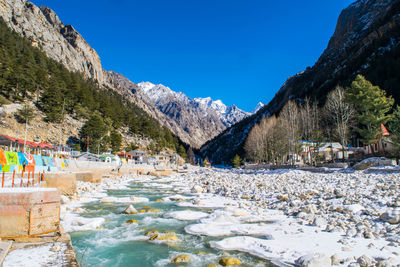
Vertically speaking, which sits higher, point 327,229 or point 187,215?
point 327,229

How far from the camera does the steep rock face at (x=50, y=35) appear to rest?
12231 cm

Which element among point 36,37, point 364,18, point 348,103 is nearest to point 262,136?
point 348,103

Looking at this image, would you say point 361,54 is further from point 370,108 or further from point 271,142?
point 370,108

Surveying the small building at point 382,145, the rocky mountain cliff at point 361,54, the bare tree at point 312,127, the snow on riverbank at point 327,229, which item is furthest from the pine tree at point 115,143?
the rocky mountain cliff at point 361,54

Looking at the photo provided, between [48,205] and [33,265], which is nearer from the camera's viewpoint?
[33,265]

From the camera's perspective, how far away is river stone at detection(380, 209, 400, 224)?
305 inches

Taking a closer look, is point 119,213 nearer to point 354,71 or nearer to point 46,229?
point 46,229

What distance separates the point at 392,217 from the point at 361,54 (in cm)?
11143

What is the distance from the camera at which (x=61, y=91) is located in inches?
3302

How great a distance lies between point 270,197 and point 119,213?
30.2ft

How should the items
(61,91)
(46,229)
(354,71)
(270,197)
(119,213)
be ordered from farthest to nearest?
(354,71)
(61,91)
(270,197)
(119,213)
(46,229)

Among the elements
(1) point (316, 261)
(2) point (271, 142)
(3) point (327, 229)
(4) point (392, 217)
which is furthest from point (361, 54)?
(1) point (316, 261)

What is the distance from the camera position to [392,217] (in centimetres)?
781

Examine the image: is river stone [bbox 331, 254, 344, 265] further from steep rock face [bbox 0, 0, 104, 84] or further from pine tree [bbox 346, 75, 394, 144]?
steep rock face [bbox 0, 0, 104, 84]
